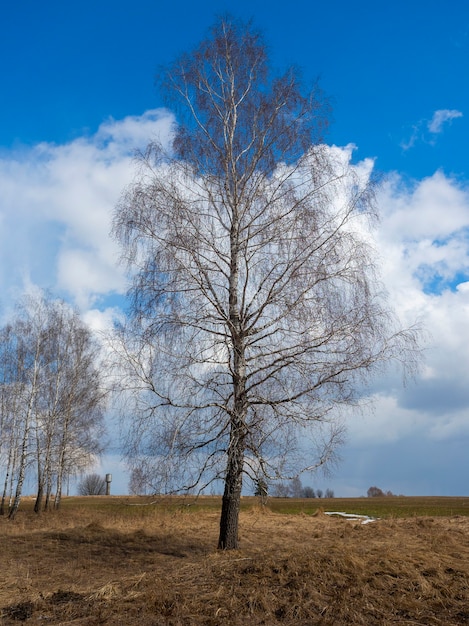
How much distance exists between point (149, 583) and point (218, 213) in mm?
6490

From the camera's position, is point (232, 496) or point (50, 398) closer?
point (232, 496)

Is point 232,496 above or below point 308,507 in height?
above

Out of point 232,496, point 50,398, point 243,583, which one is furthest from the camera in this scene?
point 50,398

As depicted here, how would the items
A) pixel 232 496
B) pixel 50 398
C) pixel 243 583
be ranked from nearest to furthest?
1. pixel 243 583
2. pixel 232 496
3. pixel 50 398

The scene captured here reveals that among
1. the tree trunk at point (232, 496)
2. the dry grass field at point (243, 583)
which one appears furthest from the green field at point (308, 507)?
the dry grass field at point (243, 583)

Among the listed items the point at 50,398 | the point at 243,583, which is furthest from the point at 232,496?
the point at 50,398

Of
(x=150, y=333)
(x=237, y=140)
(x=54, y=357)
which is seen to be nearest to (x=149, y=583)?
(x=150, y=333)

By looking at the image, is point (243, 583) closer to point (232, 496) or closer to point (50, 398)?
point (232, 496)

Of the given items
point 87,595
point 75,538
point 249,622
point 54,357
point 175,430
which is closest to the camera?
point 249,622

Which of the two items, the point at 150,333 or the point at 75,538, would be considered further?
the point at 75,538

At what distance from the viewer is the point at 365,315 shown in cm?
1001

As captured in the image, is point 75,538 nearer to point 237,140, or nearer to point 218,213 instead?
point 218,213

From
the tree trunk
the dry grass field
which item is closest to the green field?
the tree trunk

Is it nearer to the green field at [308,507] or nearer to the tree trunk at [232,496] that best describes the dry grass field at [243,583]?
the tree trunk at [232,496]
